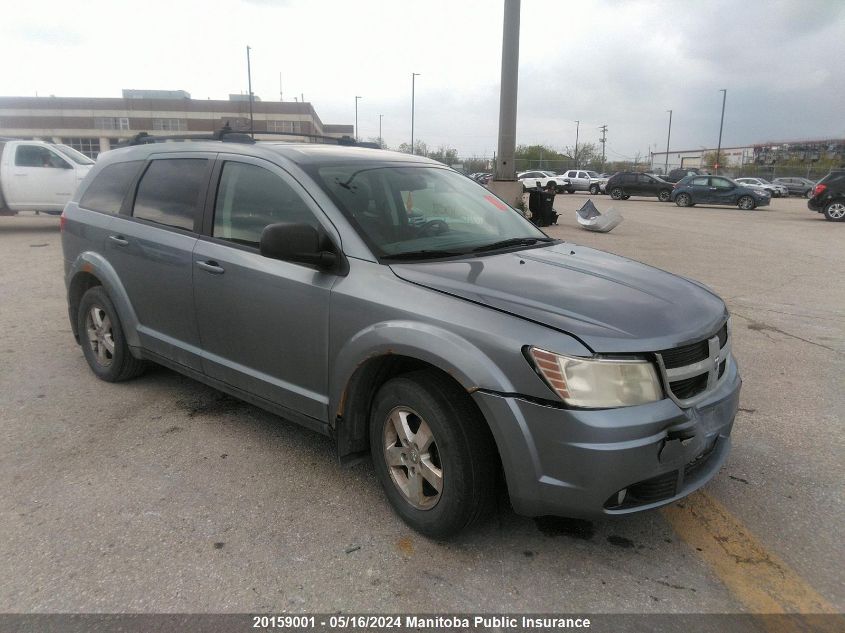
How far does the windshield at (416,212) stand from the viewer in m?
3.12

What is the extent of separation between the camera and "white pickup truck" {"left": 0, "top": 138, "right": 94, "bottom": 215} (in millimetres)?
13828

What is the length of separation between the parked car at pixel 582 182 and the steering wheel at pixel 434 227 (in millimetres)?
39383

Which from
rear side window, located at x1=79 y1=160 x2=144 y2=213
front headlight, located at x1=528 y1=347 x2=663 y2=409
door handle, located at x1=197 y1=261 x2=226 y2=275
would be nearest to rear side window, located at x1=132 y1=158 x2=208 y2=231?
rear side window, located at x1=79 y1=160 x2=144 y2=213

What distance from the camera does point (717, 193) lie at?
→ 93.3ft

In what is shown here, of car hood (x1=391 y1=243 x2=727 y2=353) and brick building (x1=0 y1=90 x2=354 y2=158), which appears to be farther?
brick building (x1=0 y1=90 x2=354 y2=158)

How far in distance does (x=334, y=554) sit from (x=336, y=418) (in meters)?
0.64

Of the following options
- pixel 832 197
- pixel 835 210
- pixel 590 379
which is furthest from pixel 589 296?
pixel 835 210

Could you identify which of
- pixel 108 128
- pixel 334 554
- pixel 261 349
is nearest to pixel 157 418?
pixel 261 349

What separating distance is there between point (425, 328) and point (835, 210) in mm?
23748

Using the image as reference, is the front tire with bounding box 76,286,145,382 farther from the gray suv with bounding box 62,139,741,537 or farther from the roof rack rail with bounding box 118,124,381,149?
the roof rack rail with bounding box 118,124,381,149

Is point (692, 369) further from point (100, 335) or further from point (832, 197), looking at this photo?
point (832, 197)

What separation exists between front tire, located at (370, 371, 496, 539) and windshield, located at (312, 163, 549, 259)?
2.34 ft

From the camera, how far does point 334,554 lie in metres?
2.66

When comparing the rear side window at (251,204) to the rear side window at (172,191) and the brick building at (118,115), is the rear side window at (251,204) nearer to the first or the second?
the rear side window at (172,191)
